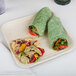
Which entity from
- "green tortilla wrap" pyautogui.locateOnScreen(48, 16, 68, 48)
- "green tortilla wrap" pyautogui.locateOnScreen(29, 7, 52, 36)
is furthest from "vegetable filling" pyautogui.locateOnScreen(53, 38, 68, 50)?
"green tortilla wrap" pyautogui.locateOnScreen(29, 7, 52, 36)

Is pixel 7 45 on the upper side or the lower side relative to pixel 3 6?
lower

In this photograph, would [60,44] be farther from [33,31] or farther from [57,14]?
[57,14]

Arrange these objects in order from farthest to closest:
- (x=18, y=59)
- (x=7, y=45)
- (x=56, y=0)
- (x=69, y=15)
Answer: (x=56, y=0) → (x=69, y=15) → (x=7, y=45) → (x=18, y=59)

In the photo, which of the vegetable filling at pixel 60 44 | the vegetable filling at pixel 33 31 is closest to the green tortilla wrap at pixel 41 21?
the vegetable filling at pixel 33 31

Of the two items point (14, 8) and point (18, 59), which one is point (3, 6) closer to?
point (14, 8)

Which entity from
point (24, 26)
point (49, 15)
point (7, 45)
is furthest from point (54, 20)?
point (7, 45)

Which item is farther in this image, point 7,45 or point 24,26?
point 24,26
